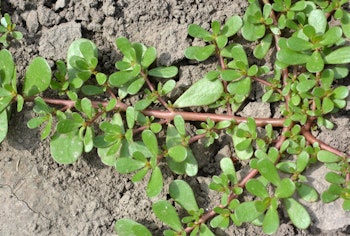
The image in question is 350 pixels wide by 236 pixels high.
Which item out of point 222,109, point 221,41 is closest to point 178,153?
point 222,109

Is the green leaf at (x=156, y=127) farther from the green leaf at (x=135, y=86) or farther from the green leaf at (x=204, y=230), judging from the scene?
the green leaf at (x=204, y=230)

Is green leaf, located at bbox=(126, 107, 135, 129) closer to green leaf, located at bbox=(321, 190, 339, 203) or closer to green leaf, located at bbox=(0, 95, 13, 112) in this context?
green leaf, located at bbox=(0, 95, 13, 112)

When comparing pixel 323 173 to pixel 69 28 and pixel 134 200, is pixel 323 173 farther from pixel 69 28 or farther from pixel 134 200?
pixel 69 28

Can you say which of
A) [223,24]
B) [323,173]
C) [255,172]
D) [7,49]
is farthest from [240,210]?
[7,49]

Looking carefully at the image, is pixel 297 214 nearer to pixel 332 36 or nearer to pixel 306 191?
pixel 306 191

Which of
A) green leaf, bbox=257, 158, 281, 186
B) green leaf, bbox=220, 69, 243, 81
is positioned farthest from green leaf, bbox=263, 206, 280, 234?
green leaf, bbox=220, 69, 243, 81

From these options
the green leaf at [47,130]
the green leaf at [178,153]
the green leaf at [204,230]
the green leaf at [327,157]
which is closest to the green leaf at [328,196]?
the green leaf at [327,157]
